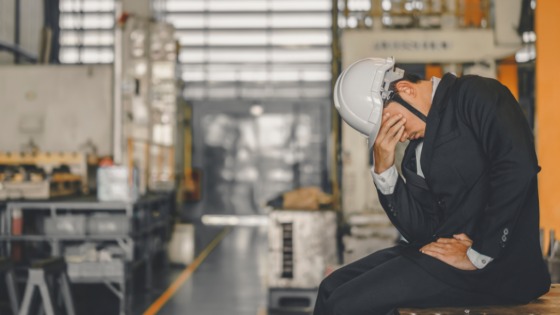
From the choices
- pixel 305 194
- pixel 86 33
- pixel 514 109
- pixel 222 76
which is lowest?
pixel 305 194

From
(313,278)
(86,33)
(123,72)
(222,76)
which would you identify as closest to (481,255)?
(313,278)

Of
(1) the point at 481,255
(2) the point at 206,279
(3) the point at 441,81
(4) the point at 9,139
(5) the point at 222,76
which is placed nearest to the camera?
(1) the point at 481,255

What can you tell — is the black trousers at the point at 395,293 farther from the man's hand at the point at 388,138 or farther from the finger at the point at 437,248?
the man's hand at the point at 388,138

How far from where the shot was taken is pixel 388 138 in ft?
7.88

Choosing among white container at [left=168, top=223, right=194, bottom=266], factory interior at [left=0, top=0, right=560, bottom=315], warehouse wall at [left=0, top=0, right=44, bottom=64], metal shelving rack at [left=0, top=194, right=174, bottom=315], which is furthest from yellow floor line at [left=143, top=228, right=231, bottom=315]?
warehouse wall at [left=0, top=0, right=44, bottom=64]

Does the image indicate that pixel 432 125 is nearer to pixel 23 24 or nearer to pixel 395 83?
pixel 395 83

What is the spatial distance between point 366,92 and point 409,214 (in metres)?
0.55

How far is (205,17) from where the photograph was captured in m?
18.2

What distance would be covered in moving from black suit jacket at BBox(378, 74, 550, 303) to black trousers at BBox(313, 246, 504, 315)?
4 cm

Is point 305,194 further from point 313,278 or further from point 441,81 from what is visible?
point 441,81

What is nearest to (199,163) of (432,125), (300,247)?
(300,247)

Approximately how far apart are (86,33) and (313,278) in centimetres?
1518

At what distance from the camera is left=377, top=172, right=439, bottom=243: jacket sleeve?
2523 mm

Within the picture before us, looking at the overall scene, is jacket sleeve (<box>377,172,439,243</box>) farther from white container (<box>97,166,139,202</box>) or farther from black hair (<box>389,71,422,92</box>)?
white container (<box>97,166,139,202</box>)
